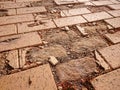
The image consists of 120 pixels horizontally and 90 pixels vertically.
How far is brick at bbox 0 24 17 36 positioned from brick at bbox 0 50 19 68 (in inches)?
20.2

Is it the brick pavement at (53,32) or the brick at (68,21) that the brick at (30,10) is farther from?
the brick at (68,21)

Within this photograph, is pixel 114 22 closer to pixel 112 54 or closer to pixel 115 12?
pixel 115 12

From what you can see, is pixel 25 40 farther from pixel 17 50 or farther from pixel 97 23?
pixel 97 23

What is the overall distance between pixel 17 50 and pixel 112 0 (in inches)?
117

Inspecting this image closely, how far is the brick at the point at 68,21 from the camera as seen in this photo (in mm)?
2729

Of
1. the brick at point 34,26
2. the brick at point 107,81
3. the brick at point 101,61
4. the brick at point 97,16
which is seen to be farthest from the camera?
the brick at point 97,16

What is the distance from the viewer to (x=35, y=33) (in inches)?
95.7

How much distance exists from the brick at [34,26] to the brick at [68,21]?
0.40 feet

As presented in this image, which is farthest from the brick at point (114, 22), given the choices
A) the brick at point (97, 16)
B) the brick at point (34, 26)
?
the brick at point (34, 26)

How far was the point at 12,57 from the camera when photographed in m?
1.95

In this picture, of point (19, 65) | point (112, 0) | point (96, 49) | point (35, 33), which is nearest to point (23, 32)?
point (35, 33)

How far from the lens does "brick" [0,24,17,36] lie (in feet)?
7.96

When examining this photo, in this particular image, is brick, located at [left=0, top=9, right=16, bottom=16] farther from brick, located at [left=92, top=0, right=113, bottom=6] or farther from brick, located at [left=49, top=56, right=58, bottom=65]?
brick, located at [left=92, top=0, right=113, bottom=6]

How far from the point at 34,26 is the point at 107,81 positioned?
1619 mm
